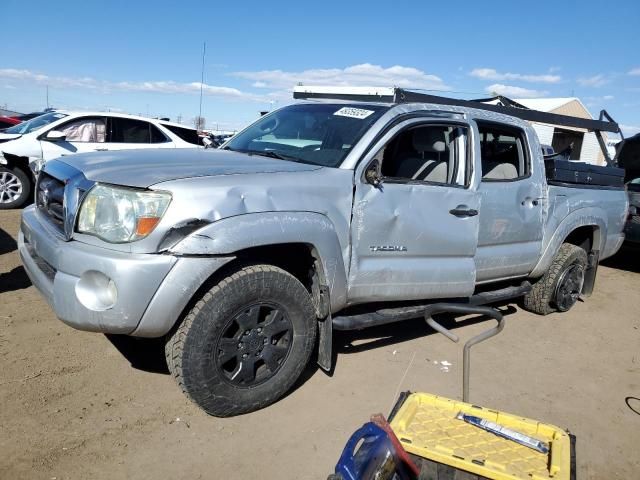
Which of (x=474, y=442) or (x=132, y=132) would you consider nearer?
(x=474, y=442)

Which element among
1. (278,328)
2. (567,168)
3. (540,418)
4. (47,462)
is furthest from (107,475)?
(567,168)

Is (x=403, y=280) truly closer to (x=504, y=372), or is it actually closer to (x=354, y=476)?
(x=504, y=372)

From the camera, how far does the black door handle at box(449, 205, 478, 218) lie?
148 inches

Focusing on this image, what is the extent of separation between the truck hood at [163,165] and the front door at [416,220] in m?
0.55

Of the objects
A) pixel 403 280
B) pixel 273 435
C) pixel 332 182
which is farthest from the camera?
pixel 403 280

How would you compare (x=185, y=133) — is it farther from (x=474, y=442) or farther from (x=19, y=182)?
(x=474, y=442)

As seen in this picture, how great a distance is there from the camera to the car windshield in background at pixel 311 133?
3.49m

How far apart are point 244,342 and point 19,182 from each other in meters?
7.43

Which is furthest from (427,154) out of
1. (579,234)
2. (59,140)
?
(59,140)

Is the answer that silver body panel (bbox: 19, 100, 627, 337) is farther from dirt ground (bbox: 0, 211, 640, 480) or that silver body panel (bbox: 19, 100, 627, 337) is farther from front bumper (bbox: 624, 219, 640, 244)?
front bumper (bbox: 624, 219, 640, 244)

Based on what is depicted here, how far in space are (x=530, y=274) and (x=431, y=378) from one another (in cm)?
181

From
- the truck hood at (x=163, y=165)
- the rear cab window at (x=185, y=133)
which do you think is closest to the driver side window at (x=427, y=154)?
the truck hood at (x=163, y=165)

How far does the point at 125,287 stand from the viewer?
2537 mm

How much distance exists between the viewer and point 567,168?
5219 millimetres
